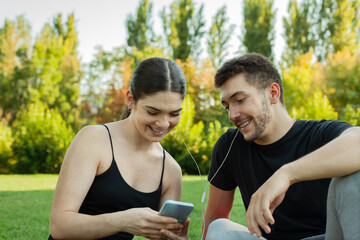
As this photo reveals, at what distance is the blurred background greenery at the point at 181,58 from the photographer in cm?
2138

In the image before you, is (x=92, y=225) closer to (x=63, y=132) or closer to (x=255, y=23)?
(x=63, y=132)

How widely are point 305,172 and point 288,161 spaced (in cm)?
54

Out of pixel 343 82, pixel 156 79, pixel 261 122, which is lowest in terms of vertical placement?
pixel 261 122

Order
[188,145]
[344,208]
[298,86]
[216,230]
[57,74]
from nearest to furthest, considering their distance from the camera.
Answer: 1. [344,208]
2. [216,230]
3. [188,145]
4. [298,86]
5. [57,74]

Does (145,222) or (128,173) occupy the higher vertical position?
(128,173)

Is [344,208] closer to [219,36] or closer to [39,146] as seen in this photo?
[39,146]

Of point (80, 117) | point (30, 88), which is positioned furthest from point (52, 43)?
point (80, 117)

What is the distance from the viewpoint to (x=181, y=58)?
976 inches

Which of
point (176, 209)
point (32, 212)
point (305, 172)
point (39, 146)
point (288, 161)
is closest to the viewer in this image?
point (305, 172)

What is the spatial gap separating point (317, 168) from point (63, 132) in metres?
13.4

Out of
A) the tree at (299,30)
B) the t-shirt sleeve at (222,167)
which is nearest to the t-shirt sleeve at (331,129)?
the t-shirt sleeve at (222,167)

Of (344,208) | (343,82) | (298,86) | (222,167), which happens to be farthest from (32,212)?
(343,82)

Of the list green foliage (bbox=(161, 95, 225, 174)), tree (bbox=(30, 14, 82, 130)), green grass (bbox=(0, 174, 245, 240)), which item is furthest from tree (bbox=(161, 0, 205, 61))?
Result: green grass (bbox=(0, 174, 245, 240))

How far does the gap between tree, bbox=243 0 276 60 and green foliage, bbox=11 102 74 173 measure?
56.0ft
